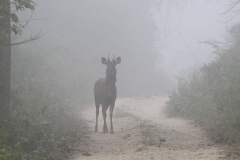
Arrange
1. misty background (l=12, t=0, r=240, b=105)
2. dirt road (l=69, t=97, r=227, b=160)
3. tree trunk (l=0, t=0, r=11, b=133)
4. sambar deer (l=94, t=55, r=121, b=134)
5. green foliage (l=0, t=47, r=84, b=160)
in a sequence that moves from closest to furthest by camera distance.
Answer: green foliage (l=0, t=47, r=84, b=160)
dirt road (l=69, t=97, r=227, b=160)
tree trunk (l=0, t=0, r=11, b=133)
sambar deer (l=94, t=55, r=121, b=134)
misty background (l=12, t=0, r=240, b=105)

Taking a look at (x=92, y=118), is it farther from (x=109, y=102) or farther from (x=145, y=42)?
(x=145, y=42)

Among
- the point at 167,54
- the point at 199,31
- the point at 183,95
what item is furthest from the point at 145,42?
the point at 199,31

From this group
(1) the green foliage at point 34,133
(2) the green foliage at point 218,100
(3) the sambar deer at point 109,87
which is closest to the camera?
(1) the green foliage at point 34,133

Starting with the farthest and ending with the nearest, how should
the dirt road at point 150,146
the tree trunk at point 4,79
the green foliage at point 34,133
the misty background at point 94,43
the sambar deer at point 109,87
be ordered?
the misty background at point 94,43 < the sambar deer at point 109,87 < the tree trunk at point 4,79 < the dirt road at point 150,146 < the green foliage at point 34,133

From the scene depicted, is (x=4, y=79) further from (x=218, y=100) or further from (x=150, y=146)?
(x=218, y=100)

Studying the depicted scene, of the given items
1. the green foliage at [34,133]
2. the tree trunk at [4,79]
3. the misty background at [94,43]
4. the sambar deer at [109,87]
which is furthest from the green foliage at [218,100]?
the misty background at [94,43]

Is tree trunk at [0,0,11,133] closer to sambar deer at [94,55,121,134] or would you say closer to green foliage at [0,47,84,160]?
green foliage at [0,47,84,160]

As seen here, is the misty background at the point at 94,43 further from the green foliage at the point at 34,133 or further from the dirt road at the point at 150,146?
the dirt road at the point at 150,146

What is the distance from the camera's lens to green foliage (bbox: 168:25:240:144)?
8414 millimetres

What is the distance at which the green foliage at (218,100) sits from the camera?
841 centimetres

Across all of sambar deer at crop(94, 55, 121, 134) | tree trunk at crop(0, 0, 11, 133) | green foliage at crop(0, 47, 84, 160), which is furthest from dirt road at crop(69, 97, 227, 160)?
tree trunk at crop(0, 0, 11, 133)

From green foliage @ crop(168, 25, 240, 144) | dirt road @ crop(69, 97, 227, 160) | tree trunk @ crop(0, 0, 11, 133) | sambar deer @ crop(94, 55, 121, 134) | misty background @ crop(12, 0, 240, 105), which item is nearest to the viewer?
dirt road @ crop(69, 97, 227, 160)

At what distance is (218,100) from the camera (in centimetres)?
1233

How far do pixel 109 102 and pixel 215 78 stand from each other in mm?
6516
